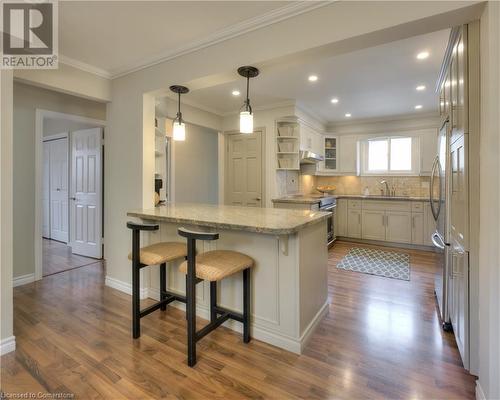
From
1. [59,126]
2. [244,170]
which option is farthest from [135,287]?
[59,126]

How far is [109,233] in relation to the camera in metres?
3.28

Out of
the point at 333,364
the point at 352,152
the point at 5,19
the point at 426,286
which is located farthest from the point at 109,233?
the point at 352,152

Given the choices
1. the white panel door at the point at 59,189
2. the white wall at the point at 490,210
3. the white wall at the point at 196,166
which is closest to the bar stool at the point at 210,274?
the white wall at the point at 490,210

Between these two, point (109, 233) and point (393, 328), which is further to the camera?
point (109, 233)

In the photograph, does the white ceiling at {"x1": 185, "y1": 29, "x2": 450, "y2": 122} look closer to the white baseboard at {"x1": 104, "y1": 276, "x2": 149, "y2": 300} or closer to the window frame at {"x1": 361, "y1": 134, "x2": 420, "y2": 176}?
the window frame at {"x1": 361, "y1": 134, "x2": 420, "y2": 176}

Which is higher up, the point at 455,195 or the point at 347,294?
the point at 455,195

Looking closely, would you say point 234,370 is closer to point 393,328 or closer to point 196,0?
point 393,328

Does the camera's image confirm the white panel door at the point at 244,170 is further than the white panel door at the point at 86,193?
Yes

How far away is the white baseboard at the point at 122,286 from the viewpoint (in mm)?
2959

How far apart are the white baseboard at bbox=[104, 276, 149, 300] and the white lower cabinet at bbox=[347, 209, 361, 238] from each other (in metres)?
4.21

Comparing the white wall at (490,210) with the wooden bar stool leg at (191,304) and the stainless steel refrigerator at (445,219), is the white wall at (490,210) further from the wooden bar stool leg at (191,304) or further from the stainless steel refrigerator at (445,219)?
the wooden bar stool leg at (191,304)

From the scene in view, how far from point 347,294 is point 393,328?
2.37 ft

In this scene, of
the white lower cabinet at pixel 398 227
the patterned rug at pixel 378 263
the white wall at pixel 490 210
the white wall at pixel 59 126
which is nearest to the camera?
the white wall at pixel 490 210

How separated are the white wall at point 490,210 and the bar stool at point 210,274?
145cm
